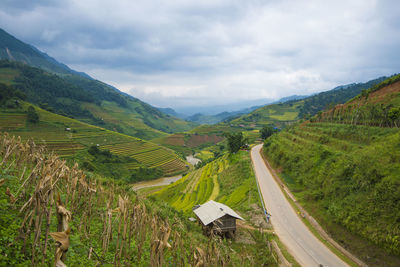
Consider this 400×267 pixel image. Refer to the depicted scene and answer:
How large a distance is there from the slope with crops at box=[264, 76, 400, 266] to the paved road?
78.1 inches

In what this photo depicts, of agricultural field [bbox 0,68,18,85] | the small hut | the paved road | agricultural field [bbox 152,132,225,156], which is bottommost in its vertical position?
agricultural field [bbox 152,132,225,156]

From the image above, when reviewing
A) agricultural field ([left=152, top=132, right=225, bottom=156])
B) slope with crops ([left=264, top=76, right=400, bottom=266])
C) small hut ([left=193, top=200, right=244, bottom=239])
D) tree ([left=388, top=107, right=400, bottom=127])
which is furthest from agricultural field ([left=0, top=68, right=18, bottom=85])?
tree ([left=388, top=107, right=400, bottom=127])

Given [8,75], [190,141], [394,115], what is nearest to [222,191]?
[394,115]

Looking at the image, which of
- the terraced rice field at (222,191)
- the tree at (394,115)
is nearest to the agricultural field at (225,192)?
the terraced rice field at (222,191)

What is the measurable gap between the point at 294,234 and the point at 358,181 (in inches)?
355

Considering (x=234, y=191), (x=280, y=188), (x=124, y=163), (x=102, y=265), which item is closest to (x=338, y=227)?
(x=280, y=188)

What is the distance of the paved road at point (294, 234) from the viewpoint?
1741 centimetres

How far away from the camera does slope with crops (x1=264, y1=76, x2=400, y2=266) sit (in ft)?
53.3

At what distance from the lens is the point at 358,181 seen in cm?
2120

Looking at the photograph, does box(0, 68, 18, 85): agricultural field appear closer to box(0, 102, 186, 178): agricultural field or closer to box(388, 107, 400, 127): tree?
box(0, 102, 186, 178): agricultural field

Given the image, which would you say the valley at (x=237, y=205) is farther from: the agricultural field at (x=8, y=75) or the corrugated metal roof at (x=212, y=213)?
the agricultural field at (x=8, y=75)

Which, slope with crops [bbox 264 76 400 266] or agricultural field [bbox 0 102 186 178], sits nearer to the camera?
slope with crops [bbox 264 76 400 266]

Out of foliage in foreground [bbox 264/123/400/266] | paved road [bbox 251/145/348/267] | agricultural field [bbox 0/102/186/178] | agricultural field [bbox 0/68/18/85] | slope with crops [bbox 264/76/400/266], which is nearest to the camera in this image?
slope with crops [bbox 264/76/400/266]

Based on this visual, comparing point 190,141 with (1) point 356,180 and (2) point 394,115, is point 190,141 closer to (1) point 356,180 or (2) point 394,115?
(2) point 394,115
